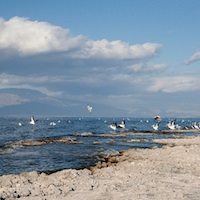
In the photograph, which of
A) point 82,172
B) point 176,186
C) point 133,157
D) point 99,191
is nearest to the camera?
point 99,191

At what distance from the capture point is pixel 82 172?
20.4 m

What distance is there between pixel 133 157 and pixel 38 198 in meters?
15.9

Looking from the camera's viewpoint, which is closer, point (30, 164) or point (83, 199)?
point (83, 199)

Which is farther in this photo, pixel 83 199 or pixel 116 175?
pixel 116 175

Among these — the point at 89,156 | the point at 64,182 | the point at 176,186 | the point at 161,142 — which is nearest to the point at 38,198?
the point at 64,182

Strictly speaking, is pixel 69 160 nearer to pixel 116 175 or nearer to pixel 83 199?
pixel 116 175

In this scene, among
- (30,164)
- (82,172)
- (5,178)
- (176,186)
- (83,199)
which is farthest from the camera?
(30,164)

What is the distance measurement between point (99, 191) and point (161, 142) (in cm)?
3558

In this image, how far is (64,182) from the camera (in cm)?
1772

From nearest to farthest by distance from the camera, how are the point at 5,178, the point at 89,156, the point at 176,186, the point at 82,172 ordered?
the point at 176,186, the point at 5,178, the point at 82,172, the point at 89,156

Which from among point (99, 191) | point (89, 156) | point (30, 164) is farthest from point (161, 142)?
point (99, 191)

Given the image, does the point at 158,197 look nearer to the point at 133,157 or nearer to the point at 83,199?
the point at 83,199

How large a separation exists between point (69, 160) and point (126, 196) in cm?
1636

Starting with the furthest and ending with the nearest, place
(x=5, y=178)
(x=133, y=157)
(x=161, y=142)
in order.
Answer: (x=161, y=142) < (x=133, y=157) < (x=5, y=178)
